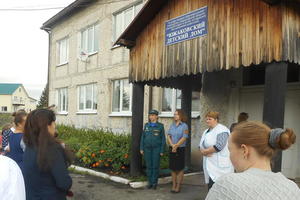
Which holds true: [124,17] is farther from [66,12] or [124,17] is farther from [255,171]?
[255,171]

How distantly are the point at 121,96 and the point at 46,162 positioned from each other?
1135 cm

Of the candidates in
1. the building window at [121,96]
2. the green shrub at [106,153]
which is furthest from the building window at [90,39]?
the green shrub at [106,153]

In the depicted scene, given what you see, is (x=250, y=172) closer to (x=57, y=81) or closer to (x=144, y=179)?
(x=144, y=179)

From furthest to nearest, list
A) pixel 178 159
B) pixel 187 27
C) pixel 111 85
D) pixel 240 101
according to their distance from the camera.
A: 1. pixel 111 85
2. pixel 240 101
3. pixel 178 159
4. pixel 187 27

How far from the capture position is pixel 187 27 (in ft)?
20.4

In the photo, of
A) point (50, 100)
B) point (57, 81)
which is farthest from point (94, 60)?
point (50, 100)

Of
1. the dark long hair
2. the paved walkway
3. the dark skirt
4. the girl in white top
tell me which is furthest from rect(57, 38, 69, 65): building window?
the girl in white top

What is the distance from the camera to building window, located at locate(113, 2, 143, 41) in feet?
42.9

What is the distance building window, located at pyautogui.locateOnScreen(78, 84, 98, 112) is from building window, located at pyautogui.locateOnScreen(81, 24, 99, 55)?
6.12 ft

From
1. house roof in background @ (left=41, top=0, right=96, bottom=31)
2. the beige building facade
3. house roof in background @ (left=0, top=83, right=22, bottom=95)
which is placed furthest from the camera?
house roof in background @ (left=0, top=83, right=22, bottom=95)

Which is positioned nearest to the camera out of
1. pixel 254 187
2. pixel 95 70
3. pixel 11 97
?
pixel 254 187

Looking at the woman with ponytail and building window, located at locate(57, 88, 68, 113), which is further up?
building window, located at locate(57, 88, 68, 113)

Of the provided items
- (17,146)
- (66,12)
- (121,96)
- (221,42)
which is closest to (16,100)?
(66,12)

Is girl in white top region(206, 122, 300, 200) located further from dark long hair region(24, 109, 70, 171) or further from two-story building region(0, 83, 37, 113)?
two-story building region(0, 83, 37, 113)
